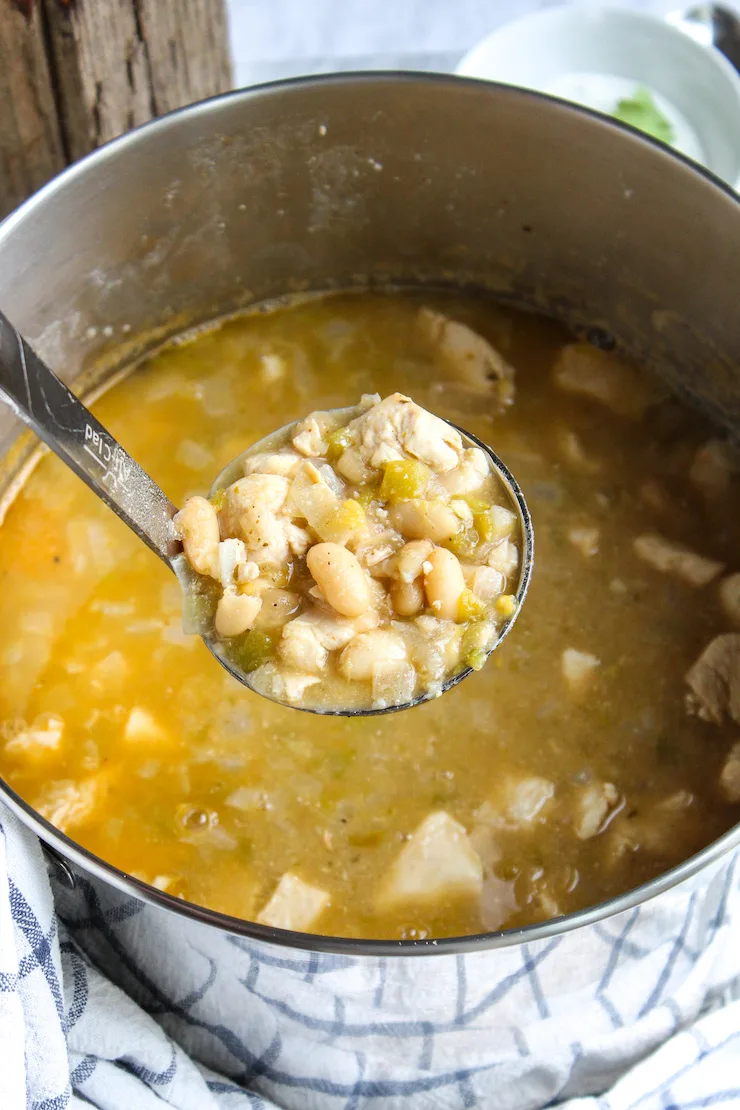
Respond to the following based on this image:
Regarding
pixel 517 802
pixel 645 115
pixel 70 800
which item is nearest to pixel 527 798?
pixel 517 802

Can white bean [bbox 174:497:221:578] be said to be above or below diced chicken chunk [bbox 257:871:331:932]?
above

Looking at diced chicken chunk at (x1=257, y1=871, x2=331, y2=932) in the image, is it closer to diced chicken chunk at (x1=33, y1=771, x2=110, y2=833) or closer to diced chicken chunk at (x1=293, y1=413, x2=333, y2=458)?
diced chicken chunk at (x1=33, y1=771, x2=110, y2=833)

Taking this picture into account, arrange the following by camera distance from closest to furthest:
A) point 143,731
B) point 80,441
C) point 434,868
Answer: point 80,441, point 434,868, point 143,731

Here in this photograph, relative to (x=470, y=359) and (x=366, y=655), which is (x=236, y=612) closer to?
(x=366, y=655)

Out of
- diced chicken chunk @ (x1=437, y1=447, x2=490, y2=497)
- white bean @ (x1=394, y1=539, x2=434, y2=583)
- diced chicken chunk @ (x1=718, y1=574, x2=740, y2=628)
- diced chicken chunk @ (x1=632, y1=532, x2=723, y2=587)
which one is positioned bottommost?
diced chicken chunk @ (x1=718, y1=574, x2=740, y2=628)

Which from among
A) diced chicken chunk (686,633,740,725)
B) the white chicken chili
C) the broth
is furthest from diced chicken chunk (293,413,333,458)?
diced chicken chunk (686,633,740,725)

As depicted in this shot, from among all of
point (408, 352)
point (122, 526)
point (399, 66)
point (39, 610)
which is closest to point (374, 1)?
point (399, 66)
